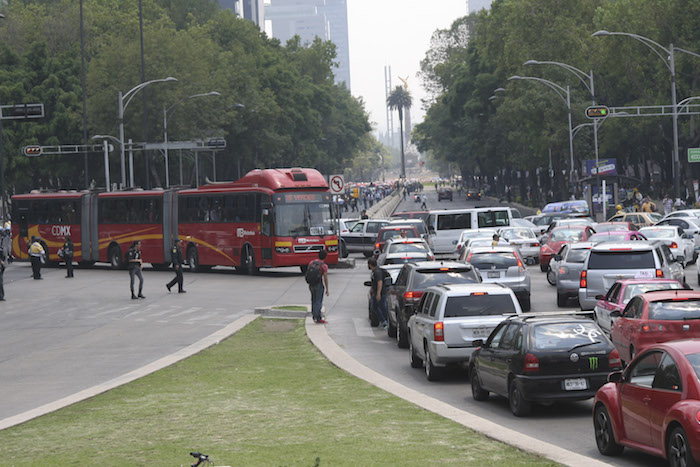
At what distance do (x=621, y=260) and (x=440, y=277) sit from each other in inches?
189

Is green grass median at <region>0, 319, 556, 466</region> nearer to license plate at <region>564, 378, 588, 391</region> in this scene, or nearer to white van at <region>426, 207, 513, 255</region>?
license plate at <region>564, 378, 588, 391</region>

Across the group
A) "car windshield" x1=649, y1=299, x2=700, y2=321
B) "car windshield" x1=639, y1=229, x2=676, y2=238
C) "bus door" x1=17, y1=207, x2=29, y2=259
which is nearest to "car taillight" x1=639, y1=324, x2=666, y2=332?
"car windshield" x1=649, y1=299, x2=700, y2=321

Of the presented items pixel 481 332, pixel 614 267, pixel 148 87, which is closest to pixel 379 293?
pixel 614 267

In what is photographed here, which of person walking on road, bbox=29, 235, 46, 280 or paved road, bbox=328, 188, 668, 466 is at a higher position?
person walking on road, bbox=29, 235, 46, 280

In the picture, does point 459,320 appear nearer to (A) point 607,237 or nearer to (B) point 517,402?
(B) point 517,402

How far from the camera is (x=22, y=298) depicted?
120 ft

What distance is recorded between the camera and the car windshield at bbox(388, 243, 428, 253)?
33781 mm

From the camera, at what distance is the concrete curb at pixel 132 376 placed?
14750 mm

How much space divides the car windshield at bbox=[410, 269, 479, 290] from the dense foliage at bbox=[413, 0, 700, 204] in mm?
45781

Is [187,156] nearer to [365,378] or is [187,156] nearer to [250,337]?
[250,337]

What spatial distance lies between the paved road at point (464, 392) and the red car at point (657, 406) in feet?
1.16

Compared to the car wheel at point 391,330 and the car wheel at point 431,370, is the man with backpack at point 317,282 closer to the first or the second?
the car wheel at point 391,330

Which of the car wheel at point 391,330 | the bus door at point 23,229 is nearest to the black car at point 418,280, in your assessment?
the car wheel at point 391,330

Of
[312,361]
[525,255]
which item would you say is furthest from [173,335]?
[525,255]
